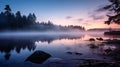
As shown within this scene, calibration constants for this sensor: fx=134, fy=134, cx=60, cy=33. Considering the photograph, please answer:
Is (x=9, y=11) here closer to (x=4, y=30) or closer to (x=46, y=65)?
(x=4, y=30)

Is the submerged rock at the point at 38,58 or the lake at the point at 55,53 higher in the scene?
the submerged rock at the point at 38,58

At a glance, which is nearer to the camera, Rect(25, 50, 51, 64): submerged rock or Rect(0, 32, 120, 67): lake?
Rect(0, 32, 120, 67): lake

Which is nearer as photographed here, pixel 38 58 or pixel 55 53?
pixel 38 58

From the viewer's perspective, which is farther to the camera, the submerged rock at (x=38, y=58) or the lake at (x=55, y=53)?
the submerged rock at (x=38, y=58)

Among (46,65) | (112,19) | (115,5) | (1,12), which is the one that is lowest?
(46,65)

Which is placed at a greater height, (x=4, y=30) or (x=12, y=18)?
(x=12, y=18)

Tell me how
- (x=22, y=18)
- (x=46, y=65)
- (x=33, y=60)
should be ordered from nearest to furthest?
(x=46, y=65)
(x=33, y=60)
(x=22, y=18)

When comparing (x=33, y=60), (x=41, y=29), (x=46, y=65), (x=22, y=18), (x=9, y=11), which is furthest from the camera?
(x=41, y=29)

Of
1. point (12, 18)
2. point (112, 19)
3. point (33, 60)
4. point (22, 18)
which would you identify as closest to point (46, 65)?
point (33, 60)

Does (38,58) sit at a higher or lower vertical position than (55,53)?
higher

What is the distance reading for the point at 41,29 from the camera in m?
161

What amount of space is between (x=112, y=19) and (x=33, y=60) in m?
21.1

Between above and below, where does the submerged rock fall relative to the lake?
above

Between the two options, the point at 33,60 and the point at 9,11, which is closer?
the point at 33,60
